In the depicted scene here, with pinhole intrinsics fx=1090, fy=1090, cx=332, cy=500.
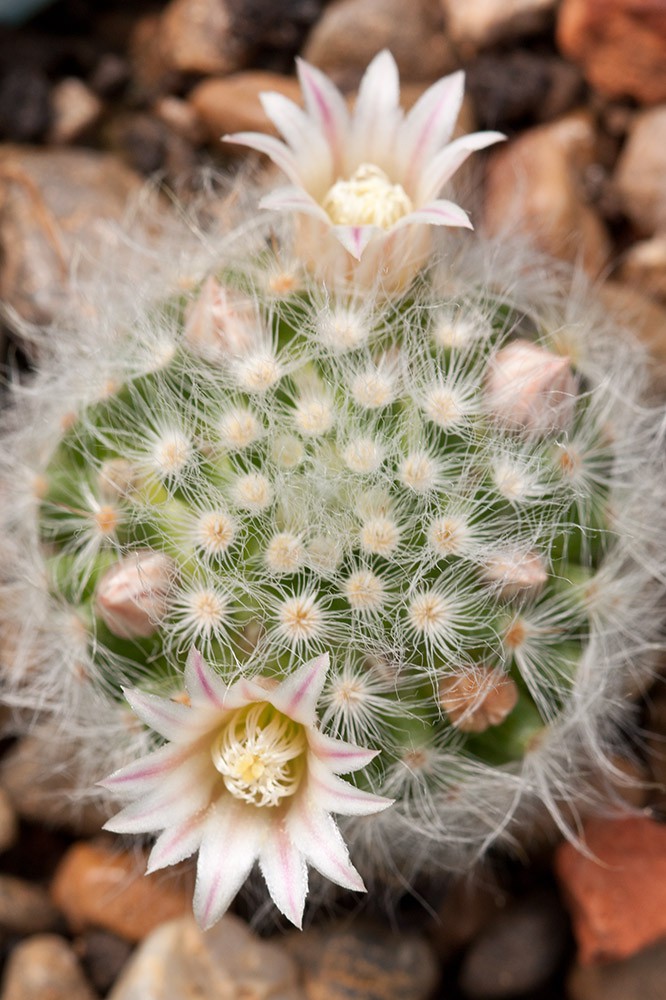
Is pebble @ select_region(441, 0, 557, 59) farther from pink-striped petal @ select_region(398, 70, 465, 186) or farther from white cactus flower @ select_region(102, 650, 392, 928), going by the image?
white cactus flower @ select_region(102, 650, 392, 928)

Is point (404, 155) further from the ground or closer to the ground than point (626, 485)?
further from the ground

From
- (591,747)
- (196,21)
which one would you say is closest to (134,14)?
(196,21)

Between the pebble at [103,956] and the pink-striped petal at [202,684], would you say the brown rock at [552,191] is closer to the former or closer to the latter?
the pink-striped petal at [202,684]

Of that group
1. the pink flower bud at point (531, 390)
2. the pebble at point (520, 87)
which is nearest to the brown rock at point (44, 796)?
the pink flower bud at point (531, 390)

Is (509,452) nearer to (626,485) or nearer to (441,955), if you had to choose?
(626,485)

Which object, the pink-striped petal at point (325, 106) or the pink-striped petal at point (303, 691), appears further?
the pink-striped petal at point (325, 106)

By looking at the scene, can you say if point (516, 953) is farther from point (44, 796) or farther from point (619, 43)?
point (619, 43)

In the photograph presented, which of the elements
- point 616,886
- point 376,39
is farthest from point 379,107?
point 616,886
